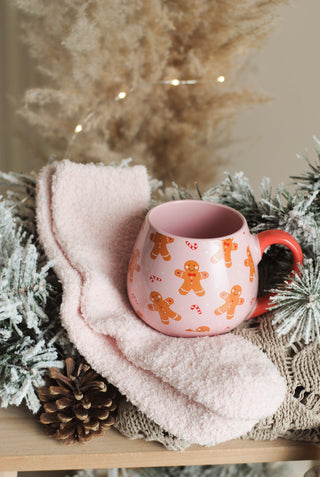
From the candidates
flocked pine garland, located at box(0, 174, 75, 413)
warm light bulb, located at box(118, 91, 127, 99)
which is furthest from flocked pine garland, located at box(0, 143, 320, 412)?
warm light bulb, located at box(118, 91, 127, 99)

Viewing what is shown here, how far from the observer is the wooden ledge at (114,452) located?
393mm

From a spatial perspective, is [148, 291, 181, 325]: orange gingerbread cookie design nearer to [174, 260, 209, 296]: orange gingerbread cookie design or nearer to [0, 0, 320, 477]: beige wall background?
[174, 260, 209, 296]: orange gingerbread cookie design

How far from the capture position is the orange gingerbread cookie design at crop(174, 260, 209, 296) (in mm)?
387

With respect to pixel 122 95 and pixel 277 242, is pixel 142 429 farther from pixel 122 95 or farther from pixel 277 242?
pixel 122 95

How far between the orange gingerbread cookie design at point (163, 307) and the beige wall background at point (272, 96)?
1.58 feet

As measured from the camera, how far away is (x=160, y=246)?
0.40 m

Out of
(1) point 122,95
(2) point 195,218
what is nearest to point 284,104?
(1) point 122,95

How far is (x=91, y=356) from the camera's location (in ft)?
1.31

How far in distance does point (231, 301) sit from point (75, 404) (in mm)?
144

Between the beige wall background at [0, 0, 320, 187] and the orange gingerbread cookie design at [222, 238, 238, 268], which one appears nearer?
the orange gingerbread cookie design at [222, 238, 238, 268]

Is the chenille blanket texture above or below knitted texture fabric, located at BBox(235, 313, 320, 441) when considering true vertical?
above

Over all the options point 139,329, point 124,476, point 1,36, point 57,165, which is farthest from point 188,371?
point 1,36

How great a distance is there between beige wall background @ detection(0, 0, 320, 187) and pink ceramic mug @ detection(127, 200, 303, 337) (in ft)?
1.40

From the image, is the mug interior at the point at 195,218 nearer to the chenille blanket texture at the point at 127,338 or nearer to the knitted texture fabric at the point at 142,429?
the chenille blanket texture at the point at 127,338
